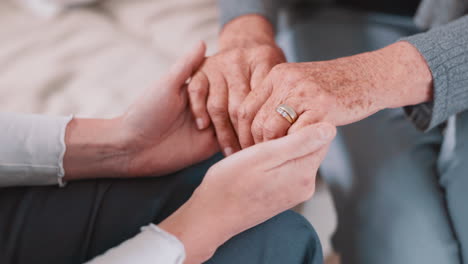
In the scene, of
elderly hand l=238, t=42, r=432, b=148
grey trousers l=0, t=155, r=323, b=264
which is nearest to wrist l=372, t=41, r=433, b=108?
elderly hand l=238, t=42, r=432, b=148

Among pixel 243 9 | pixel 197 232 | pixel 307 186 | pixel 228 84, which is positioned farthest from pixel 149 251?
pixel 243 9

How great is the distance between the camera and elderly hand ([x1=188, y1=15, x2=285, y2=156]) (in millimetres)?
728

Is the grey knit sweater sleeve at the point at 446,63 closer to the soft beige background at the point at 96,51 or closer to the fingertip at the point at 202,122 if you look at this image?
the soft beige background at the point at 96,51

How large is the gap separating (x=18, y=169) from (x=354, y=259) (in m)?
0.68

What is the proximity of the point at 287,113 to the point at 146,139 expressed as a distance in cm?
30

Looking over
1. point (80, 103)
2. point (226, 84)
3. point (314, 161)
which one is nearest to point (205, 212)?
point (314, 161)

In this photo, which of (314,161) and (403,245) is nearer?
(314,161)

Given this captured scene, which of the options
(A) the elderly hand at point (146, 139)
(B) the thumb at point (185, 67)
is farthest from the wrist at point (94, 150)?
(B) the thumb at point (185, 67)

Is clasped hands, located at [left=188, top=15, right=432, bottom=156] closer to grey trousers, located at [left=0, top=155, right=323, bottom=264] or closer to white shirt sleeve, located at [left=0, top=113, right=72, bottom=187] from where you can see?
grey trousers, located at [left=0, top=155, right=323, bottom=264]

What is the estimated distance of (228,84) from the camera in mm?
762

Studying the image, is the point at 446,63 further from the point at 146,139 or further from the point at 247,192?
the point at 146,139

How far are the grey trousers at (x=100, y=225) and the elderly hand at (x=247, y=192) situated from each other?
0.05 metres

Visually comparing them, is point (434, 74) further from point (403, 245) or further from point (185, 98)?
point (185, 98)

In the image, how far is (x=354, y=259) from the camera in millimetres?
796
